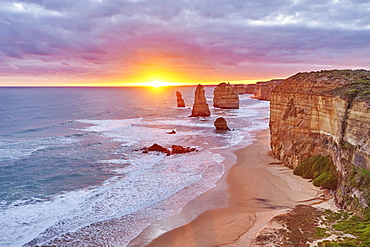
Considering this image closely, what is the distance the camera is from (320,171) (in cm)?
2205

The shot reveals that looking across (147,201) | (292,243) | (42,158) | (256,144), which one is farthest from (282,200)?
(42,158)

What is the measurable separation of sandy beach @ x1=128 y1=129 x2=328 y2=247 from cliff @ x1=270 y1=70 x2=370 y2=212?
2.54m

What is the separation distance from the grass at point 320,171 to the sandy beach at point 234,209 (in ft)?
2.33

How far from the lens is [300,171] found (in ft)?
79.4

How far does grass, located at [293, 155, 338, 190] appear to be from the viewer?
20.0m

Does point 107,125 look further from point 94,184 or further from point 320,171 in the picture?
point 320,171

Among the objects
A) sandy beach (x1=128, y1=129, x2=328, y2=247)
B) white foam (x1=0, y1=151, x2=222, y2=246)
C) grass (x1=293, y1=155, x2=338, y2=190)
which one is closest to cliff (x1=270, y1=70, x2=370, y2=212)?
grass (x1=293, y1=155, x2=338, y2=190)

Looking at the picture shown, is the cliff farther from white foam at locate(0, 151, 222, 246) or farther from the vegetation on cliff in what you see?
white foam at locate(0, 151, 222, 246)

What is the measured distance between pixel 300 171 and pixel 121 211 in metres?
15.4

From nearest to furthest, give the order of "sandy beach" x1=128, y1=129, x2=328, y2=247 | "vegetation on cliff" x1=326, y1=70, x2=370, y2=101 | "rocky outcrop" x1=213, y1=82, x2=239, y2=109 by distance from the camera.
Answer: "sandy beach" x1=128, y1=129, x2=328, y2=247, "vegetation on cliff" x1=326, y1=70, x2=370, y2=101, "rocky outcrop" x1=213, y1=82, x2=239, y2=109

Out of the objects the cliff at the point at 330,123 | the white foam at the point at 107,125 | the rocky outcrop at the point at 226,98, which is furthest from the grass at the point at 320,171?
the rocky outcrop at the point at 226,98

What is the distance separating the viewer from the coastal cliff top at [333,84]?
62.4 ft

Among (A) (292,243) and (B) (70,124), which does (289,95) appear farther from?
(B) (70,124)

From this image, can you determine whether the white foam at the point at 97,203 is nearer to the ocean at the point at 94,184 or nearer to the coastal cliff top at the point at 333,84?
the ocean at the point at 94,184
